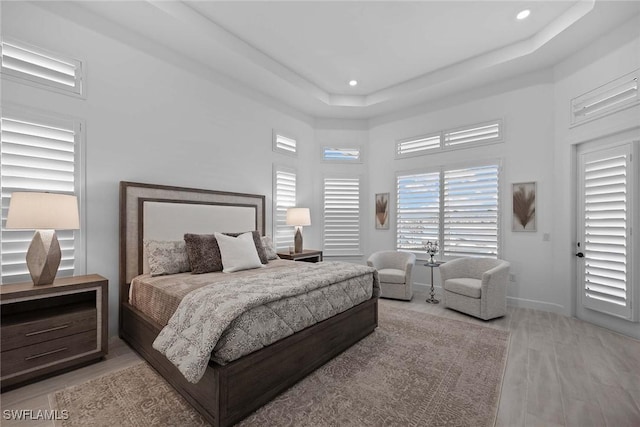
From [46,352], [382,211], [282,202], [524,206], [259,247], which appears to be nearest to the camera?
[46,352]

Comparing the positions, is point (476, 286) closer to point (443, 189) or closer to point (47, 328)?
point (443, 189)

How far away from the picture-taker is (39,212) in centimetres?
225

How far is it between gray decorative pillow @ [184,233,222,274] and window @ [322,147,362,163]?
10.6 feet

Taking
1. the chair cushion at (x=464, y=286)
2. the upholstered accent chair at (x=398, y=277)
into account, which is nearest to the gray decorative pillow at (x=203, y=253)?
the upholstered accent chair at (x=398, y=277)

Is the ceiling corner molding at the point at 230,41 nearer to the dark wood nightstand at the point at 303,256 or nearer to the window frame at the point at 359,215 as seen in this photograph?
the window frame at the point at 359,215

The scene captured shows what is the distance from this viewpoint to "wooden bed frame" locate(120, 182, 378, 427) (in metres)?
1.76

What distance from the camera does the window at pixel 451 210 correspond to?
4.46 meters

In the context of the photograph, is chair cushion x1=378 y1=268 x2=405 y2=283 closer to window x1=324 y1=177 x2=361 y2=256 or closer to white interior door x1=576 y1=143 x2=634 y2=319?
window x1=324 y1=177 x2=361 y2=256

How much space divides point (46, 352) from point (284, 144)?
13.2 feet

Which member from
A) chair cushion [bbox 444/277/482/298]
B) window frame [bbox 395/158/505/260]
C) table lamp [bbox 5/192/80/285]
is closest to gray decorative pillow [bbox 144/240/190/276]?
table lamp [bbox 5/192/80/285]

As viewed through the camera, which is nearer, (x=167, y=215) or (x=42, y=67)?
(x=42, y=67)

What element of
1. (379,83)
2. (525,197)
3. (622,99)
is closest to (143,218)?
(379,83)

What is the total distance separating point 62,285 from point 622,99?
5.79 meters

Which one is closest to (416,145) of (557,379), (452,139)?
(452,139)
